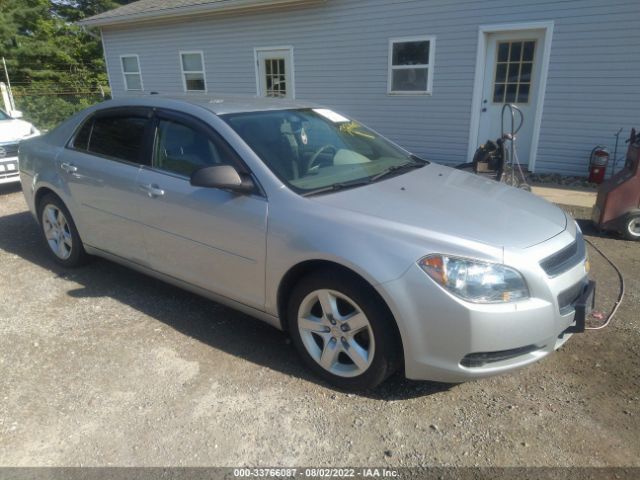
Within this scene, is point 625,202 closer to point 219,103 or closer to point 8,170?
point 219,103

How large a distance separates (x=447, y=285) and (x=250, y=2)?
32.0ft

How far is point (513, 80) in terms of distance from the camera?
8.28m

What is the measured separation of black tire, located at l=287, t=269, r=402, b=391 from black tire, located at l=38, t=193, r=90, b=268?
253 cm

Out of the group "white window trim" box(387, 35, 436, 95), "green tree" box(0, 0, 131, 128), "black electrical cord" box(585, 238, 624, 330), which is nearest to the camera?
"black electrical cord" box(585, 238, 624, 330)

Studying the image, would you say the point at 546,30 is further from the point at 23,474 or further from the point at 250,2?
the point at 23,474

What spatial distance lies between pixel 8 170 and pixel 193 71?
21.0ft

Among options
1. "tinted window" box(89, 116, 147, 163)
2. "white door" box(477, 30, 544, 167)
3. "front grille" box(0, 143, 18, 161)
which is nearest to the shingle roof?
"white door" box(477, 30, 544, 167)

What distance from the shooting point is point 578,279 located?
2.56m

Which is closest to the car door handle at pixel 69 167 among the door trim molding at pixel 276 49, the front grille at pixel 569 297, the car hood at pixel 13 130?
the front grille at pixel 569 297

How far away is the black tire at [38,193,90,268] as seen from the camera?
4.19 metres

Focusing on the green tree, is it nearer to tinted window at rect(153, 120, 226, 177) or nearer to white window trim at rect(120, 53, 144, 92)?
white window trim at rect(120, 53, 144, 92)

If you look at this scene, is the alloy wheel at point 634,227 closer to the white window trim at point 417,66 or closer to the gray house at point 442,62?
the gray house at point 442,62

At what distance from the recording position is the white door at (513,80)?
26.3 ft

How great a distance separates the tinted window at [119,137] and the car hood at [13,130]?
4.69m
